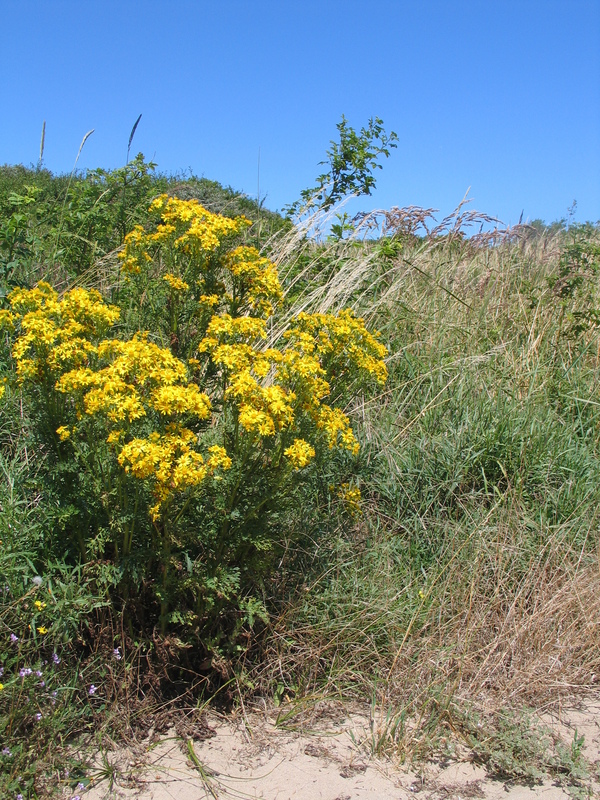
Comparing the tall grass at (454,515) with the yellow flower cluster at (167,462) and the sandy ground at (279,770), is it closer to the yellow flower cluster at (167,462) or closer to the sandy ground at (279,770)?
the sandy ground at (279,770)

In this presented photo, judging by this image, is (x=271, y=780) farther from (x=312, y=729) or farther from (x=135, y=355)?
(x=135, y=355)

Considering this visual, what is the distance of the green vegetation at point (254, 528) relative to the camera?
2.36 meters

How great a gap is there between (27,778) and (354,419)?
2579 mm

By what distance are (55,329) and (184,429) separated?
1.98 ft

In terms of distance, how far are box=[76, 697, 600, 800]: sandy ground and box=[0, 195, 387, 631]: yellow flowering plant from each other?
1.38 ft

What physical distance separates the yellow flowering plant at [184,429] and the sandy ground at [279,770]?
16.5 inches

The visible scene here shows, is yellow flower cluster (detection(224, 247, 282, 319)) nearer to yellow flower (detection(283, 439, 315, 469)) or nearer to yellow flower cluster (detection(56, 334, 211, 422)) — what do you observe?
yellow flower cluster (detection(56, 334, 211, 422))

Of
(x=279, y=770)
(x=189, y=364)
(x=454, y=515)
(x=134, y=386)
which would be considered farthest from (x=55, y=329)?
(x=454, y=515)

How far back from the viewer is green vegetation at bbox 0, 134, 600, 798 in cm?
236

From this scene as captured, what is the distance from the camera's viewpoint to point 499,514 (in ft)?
12.0

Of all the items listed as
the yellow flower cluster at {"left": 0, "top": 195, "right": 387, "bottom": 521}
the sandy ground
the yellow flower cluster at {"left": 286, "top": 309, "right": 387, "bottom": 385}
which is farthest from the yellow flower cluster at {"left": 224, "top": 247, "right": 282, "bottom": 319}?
the sandy ground

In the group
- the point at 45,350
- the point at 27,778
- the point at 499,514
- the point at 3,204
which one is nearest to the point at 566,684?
the point at 499,514

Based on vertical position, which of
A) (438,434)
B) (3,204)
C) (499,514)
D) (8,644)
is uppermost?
(3,204)

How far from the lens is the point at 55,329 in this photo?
2488 mm
